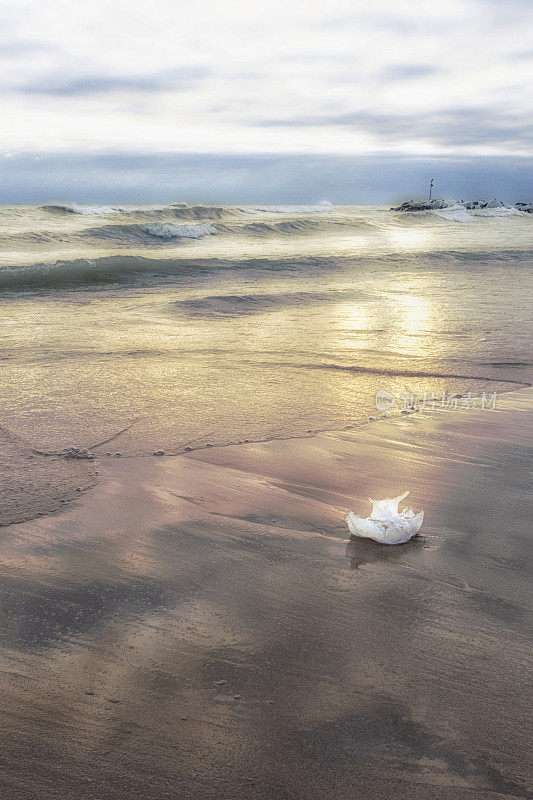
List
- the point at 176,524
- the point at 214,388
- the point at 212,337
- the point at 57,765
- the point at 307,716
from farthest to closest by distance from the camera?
the point at 212,337 < the point at 214,388 < the point at 176,524 < the point at 307,716 < the point at 57,765

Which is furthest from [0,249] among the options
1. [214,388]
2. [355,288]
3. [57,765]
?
[57,765]

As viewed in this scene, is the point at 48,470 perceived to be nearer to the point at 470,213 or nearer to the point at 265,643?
the point at 265,643

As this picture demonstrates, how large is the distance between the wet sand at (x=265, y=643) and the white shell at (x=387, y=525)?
0.05 metres

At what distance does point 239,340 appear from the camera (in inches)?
293

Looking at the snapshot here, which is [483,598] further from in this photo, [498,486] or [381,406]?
[381,406]

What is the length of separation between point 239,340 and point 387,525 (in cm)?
488

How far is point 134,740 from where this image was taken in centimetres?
173

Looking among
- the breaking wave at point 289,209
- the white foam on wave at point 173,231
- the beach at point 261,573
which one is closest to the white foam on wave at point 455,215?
the breaking wave at point 289,209

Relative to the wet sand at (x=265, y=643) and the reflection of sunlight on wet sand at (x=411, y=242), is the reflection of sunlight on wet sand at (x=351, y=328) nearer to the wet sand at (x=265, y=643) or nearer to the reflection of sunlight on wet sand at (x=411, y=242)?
the wet sand at (x=265, y=643)

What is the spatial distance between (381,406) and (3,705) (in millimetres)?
3560

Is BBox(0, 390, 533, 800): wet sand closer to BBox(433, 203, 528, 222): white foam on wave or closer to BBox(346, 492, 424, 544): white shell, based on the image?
BBox(346, 492, 424, 544): white shell

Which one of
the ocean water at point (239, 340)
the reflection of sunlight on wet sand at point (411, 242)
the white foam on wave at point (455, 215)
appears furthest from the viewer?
the white foam on wave at point (455, 215)

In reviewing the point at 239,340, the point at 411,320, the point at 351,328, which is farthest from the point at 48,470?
the point at 411,320

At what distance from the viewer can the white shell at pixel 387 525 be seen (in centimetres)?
278
